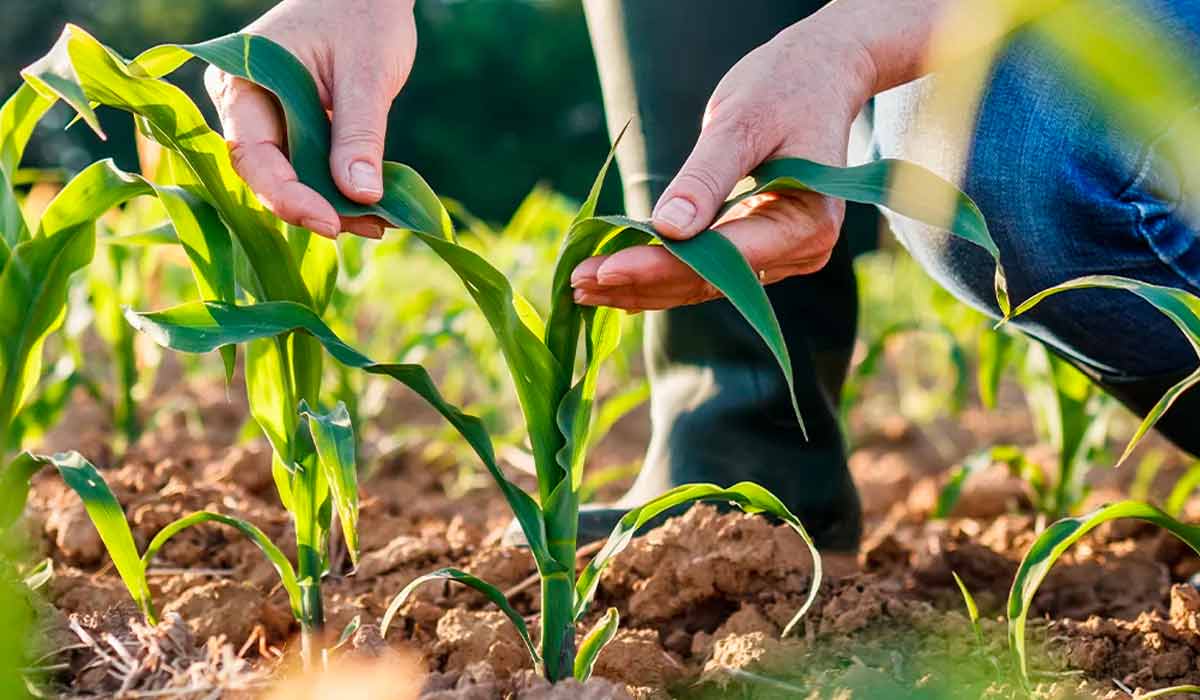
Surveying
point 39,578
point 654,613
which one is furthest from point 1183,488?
point 39,578

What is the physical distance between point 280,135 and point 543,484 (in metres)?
0.34

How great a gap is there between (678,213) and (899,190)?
15 centimetres

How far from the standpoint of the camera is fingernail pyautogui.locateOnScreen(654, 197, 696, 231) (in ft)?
2.81

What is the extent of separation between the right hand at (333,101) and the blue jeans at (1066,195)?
0.59 metres

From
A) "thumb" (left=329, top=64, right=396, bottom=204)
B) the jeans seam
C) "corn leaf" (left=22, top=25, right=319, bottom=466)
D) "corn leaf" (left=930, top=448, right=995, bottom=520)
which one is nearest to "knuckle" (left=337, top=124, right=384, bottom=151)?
"thumb" (left=329, top=64, right=396, bottom=204)

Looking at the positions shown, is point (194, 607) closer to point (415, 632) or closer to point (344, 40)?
point (415, 632)

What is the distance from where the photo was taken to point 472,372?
3383 millimetres

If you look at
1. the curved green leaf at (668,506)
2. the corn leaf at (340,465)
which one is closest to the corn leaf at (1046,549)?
the curved green leaf at (668,506)

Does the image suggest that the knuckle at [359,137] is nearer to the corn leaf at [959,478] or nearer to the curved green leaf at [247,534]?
the curved green leaf at [247,534]

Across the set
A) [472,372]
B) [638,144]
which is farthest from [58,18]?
[638,144]

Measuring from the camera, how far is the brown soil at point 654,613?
926 millimetres

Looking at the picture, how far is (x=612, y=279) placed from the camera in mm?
896

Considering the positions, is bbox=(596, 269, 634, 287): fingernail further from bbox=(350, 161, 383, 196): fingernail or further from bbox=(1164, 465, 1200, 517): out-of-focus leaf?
bbox=(1164, 465, 1200, 517): out-of-focus leaf

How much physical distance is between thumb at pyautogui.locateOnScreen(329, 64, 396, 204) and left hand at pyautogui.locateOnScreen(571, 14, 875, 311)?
0.17 metres
